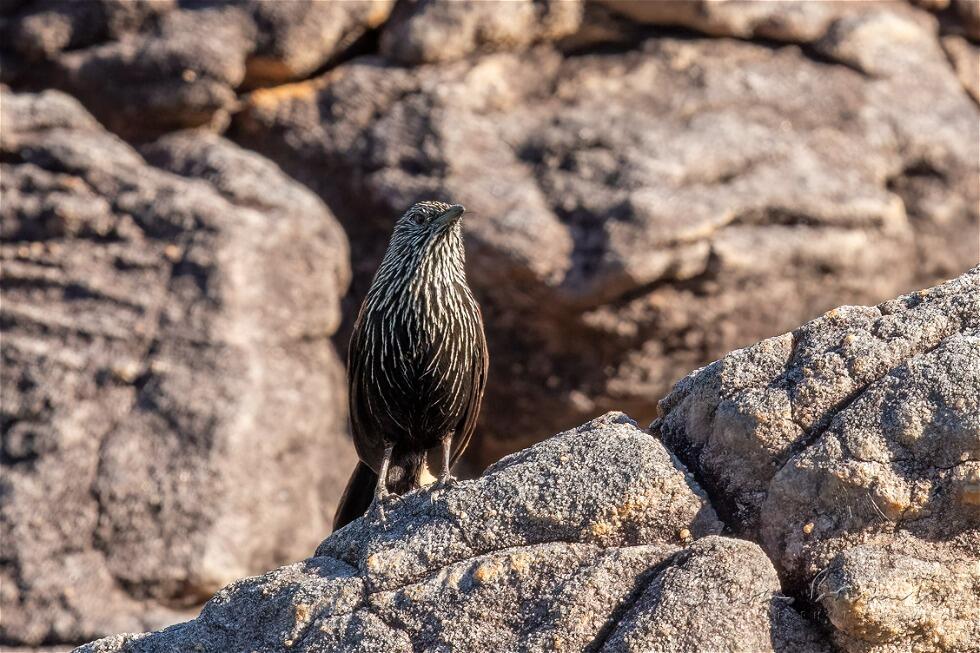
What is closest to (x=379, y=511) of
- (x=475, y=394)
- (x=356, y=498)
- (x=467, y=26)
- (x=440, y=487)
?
(x=440, y=487)

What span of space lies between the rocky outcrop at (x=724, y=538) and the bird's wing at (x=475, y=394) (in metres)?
1.95

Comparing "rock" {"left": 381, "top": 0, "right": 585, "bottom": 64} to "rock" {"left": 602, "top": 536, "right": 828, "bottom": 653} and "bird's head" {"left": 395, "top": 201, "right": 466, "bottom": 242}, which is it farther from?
"rock" {"left": 602, "top": 536, "right": 828, "bottom": 653}

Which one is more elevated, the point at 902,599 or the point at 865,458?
the point at 865,458

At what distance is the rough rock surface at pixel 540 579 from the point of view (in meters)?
3.80

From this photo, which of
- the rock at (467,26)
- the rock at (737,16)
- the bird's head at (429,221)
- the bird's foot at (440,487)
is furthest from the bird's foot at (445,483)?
the rock at (737,16)

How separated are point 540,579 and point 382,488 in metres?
1.70

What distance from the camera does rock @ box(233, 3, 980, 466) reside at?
9.65 metres

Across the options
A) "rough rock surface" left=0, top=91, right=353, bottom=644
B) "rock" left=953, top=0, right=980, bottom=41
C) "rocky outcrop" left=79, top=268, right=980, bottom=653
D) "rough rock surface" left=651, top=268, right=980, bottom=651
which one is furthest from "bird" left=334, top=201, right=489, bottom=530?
"rock" left=953, top=0, right=980, bottom=41

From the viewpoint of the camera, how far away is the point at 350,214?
10.2 metres

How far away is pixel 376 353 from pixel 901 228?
548 cm

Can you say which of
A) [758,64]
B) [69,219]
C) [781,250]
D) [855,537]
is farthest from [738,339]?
[855,537]

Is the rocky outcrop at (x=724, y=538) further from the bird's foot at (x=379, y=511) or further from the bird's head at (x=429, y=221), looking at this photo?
the bird's head at (x=429, y=221)

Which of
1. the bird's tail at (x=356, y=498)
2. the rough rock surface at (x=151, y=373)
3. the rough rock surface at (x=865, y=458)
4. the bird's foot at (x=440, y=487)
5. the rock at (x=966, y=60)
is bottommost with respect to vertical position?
the rough rock surface at (x=151, y=373)

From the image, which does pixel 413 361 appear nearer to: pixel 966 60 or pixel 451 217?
pixel 451 217
